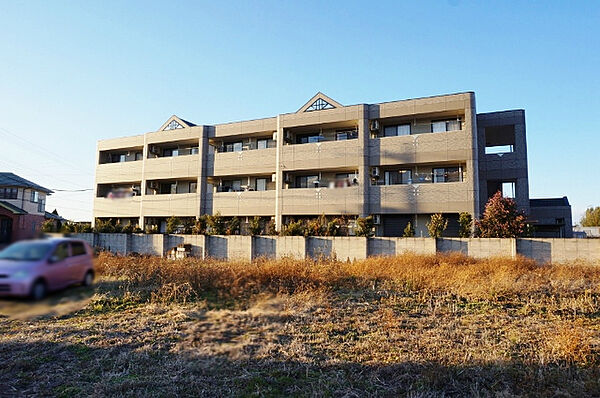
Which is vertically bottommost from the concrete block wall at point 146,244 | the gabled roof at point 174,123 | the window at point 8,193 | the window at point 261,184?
the concrete block wall at point 146,244

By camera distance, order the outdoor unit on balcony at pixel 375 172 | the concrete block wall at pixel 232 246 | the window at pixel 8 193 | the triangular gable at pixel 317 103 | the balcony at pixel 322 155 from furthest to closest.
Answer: the triangular gable at pixel 317 103
the balcony at pixel 322 155
the outdoor unit on balcony at pixel 375 172
the concrete block wall at pixel 232 246
the window at pixel 8 193

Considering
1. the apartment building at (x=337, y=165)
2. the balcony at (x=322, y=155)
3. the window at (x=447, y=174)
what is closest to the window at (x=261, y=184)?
the apartment building at (x=337, y=165)

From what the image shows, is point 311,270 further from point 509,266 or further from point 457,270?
point 509,266

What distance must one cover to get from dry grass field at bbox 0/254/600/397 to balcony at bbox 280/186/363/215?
54.9 ft

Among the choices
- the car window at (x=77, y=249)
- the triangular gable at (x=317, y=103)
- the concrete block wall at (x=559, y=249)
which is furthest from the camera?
the triangular gable at (x=317, y=103)

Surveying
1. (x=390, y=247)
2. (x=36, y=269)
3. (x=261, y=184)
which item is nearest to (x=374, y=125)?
(x=390, y=247)

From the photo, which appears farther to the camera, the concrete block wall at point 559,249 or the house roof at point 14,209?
the concrete block wall at point 559,249

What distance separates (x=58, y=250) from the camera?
3.37 feet

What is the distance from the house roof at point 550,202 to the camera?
1462 inches

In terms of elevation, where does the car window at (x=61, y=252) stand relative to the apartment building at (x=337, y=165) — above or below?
below

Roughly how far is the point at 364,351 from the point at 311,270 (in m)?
6.75

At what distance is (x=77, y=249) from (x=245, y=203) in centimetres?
3702

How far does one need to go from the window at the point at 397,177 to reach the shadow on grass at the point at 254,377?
24.3 meters

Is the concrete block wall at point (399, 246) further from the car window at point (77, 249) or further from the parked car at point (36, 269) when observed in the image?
the parked car at point (36, 269)
